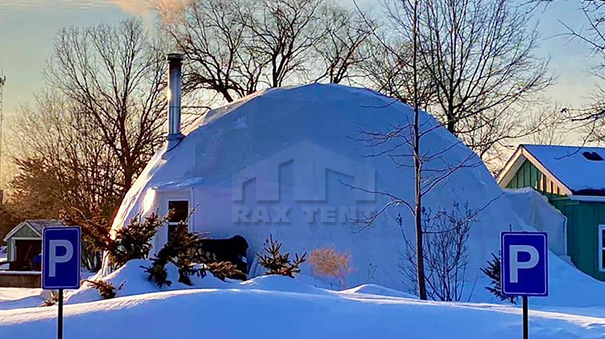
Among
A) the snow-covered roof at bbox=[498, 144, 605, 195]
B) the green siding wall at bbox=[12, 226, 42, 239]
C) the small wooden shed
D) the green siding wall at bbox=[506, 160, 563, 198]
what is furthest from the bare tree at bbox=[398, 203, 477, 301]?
the green siding wall at bbox=[12, 226, 42, 239]

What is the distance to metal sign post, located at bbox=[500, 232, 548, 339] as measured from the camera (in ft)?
22.5

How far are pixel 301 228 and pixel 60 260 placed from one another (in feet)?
33.9

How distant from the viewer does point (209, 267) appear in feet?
41.8

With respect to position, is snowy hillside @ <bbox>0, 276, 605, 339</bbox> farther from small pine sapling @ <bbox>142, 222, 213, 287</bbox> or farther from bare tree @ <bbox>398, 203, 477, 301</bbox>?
bare tree @ <bbox>398, 203, 477, 301</bbox>

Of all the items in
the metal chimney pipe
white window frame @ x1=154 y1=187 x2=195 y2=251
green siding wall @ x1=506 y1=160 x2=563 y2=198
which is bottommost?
white window frame @ x1=154 y1=187 x2=195 y2=251

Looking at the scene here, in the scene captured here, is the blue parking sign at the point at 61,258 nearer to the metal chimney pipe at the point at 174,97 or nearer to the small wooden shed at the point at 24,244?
the metal chimney pipe at the point at 174,97

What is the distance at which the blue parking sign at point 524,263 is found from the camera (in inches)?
270

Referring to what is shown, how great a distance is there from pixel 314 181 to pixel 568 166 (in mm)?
8357

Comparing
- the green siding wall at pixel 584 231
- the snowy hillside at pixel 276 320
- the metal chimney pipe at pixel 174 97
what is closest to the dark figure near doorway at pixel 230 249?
the metal chimney pipe at pixel 174 97

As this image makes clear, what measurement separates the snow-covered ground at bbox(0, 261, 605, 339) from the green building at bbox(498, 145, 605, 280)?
1302cm

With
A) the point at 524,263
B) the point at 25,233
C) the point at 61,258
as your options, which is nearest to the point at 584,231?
the point at 524,263

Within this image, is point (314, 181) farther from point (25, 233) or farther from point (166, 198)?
point (25, 233)

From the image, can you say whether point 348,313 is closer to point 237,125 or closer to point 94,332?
point 94,332

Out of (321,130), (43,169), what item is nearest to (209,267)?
(321,130)
